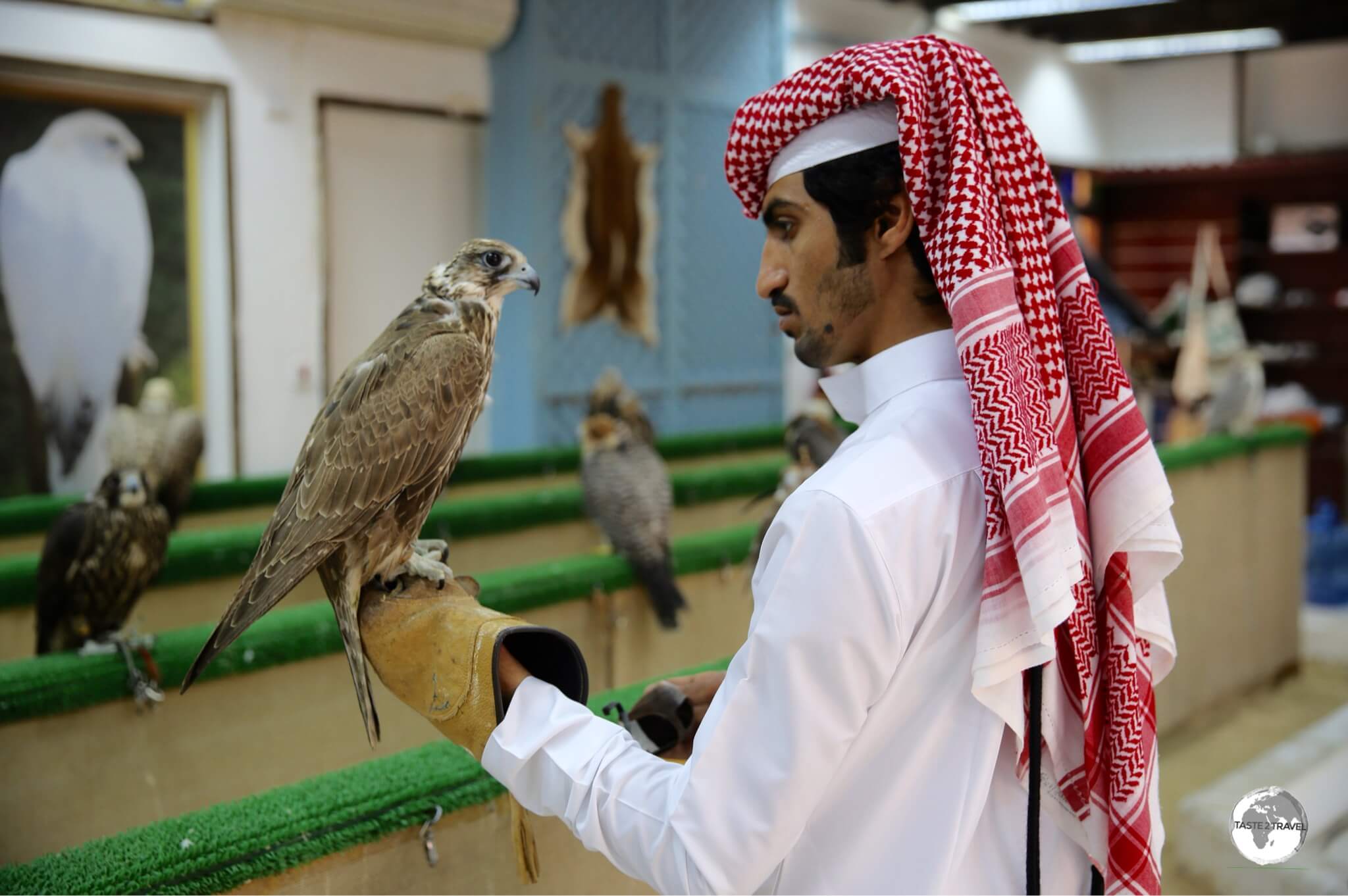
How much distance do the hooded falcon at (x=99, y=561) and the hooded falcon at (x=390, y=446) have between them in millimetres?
1122

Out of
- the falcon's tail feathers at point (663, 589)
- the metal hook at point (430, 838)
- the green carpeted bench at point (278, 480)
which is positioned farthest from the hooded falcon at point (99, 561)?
the falcon's tail feathers at point (663, 589)

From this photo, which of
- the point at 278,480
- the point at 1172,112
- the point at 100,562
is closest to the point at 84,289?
the point at 278,480

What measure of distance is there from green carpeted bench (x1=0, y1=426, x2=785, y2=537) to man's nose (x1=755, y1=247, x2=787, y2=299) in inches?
70.9

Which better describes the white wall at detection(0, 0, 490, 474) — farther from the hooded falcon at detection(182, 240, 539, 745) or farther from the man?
the man

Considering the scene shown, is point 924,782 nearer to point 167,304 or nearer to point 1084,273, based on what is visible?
point 1084,273

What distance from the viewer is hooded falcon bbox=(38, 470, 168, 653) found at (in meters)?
2.09

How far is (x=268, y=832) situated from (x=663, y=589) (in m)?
1.60

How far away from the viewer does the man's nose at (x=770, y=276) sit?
1.03m

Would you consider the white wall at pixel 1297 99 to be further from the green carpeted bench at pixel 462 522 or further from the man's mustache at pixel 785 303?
the man's mustache at pixel 785 303

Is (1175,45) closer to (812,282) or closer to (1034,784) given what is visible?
(812,282)

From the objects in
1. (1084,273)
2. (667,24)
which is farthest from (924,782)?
(667,24)

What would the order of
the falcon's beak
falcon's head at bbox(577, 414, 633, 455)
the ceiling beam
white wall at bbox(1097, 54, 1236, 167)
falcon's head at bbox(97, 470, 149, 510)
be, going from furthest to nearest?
white wall at bbox(1097, 54, 1236, 167), the ceiling beam, falcon's head at bbox(577, 414, 633, 455), falcon's head at bbox(97, 470, 149, 510), the falcon's beak

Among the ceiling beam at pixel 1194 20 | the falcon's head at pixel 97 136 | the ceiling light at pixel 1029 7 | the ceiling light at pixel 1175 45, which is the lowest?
the falcon's head at pixel 97 136

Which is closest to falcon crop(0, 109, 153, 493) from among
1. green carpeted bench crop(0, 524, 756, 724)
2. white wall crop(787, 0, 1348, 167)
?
green carpeted bench crop(0, 524, 756, 724)
